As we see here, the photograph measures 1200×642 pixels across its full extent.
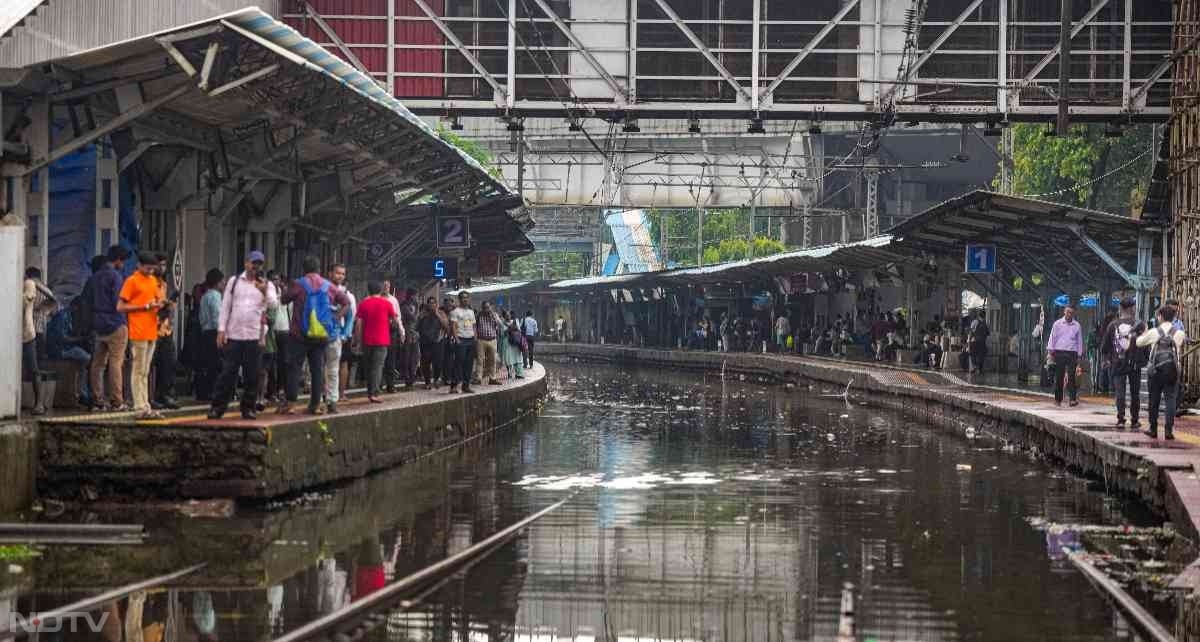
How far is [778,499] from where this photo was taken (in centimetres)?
1611

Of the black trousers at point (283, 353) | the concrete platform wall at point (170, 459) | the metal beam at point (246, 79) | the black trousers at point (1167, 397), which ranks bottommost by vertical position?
the concrete platform wall at point (170, 459)

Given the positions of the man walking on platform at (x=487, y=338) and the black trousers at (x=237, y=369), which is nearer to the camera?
the black trousers at (x=237, y=369)

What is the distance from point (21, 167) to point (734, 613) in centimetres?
911

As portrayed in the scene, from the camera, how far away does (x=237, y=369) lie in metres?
16.7

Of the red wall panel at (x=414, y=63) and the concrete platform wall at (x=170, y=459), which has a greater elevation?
the red wall panel at (x=414, y=63)

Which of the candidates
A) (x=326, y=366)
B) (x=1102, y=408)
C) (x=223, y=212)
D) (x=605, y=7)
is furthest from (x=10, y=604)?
(x=605, y=7)

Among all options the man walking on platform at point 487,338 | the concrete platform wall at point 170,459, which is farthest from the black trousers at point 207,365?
the man walking on platform at point 487,338

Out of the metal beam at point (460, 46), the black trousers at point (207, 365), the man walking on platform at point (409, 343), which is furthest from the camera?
the metal beam at point (460, 46)

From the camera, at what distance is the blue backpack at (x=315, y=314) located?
17.9m

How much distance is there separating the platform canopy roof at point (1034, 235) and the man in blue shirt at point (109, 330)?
1680 cm

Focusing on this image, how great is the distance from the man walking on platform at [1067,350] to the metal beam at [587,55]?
9.45 m

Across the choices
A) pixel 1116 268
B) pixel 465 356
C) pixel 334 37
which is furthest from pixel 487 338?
pixel 1116 268

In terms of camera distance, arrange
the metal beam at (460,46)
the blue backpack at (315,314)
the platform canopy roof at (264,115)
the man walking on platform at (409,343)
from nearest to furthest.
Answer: the platform canopy roof at (264,115) < the blue backpack at (315,314) < the man walking on platform at (409,343) < the metal beam at (460,46)

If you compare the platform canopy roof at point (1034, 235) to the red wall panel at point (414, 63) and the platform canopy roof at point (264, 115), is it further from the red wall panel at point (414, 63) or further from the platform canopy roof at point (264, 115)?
the red wall panel at point (414, 63)
